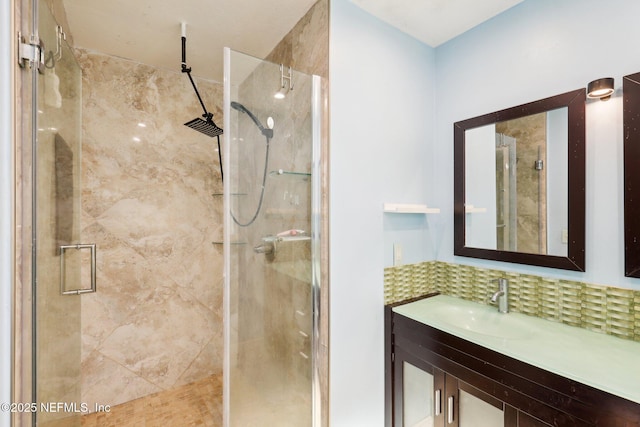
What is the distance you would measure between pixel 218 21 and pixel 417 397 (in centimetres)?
236

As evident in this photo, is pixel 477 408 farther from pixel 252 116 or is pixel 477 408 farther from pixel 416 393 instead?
pixel 252 116

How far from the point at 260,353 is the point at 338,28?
1651mm

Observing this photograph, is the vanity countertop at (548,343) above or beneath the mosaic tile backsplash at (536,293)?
beneath

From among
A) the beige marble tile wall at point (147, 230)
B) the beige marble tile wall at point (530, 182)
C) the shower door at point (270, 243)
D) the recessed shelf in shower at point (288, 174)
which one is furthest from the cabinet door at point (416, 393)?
the beige marble tile wall at point (147, 230)

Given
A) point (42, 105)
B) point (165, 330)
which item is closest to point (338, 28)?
point (42, 105)

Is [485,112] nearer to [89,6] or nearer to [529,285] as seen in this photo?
[529,285]

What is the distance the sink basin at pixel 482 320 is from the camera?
1337 mm

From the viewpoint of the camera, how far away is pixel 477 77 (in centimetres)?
165

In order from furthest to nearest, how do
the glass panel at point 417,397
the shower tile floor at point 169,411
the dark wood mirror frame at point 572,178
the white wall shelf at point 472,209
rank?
the shower tile floor at point 169,411
the white wall shelf at point 472,209
the glass panel at point 417,397
the dark wood mirror frame at point 572,178

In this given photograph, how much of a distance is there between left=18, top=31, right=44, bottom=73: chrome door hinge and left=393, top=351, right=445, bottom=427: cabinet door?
1.88 m

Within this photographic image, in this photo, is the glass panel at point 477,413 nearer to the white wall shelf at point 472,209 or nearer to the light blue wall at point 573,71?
the light blue wall at point 573,71

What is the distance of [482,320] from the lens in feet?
4.90

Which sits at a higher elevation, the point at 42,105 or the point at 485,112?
the point at 485,112

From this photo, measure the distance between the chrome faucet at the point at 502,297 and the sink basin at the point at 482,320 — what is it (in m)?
0.03
